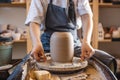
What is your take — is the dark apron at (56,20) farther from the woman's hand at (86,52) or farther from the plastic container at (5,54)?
the plastic container at (5,54)

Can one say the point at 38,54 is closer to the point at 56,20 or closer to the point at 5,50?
the point at 56,20

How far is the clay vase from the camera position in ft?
3.04

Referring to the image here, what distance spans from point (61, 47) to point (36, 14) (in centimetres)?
38

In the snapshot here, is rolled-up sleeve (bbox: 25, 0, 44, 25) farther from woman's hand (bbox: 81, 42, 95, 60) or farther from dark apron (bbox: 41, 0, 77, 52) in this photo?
woman's hand (bbox: 81, 42, 95, 60)

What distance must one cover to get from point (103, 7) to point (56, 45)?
1.69m

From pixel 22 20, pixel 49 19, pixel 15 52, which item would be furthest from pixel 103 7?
pixel 49 19

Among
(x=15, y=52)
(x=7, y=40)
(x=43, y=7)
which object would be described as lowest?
(x=15, y=52)

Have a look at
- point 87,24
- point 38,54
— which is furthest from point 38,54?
point 87,24

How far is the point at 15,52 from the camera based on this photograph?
2.55 metres

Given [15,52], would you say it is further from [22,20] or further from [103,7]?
[103,7]

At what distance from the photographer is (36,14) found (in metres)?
1.24

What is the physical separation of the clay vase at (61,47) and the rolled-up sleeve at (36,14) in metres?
0.32

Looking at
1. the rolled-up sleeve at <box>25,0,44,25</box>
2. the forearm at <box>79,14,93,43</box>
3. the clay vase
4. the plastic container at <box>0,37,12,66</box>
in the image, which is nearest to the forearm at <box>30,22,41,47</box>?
the rolled-up sleeve at <box>25,0,44,25</box>

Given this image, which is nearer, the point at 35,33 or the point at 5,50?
the point at 35,33
